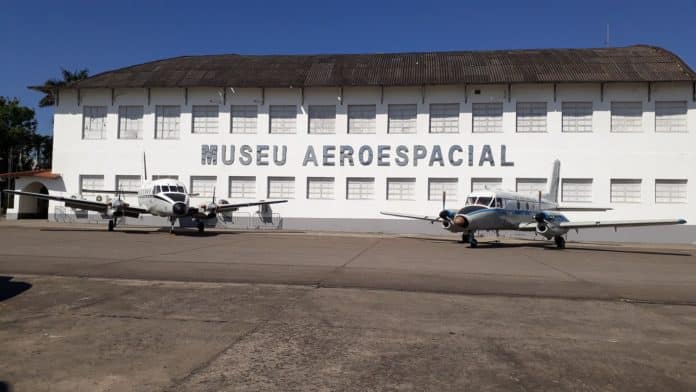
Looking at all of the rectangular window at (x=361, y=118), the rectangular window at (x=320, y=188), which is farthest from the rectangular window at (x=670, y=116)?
the rectangular window at (x=320, y=188)

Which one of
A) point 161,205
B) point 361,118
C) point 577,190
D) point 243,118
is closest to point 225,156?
point 243,118

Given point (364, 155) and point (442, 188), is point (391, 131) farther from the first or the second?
point (442, 188)

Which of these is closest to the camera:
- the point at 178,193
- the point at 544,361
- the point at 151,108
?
the point at 544,361

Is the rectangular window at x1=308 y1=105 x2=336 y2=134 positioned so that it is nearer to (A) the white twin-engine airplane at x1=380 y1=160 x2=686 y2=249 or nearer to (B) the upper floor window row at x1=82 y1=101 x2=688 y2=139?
(B) the upper floor window row at x1=82 y1=101 x2=688 y2=139

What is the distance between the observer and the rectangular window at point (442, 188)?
34.6 metres

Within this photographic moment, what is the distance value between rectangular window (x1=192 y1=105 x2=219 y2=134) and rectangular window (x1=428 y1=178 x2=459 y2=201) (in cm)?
1779

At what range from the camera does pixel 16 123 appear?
5881 cm

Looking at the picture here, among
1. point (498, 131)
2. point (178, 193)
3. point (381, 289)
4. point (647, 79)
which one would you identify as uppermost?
point (647, 79)

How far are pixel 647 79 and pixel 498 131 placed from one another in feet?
34.2

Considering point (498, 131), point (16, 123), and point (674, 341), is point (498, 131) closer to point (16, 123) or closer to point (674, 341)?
point (674, 341)

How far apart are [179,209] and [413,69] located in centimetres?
2138

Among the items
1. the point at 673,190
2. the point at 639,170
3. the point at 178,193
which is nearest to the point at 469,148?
the point at 639,170

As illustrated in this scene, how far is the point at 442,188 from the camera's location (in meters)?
34.7

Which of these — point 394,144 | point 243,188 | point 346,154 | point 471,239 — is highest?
point 394,144
